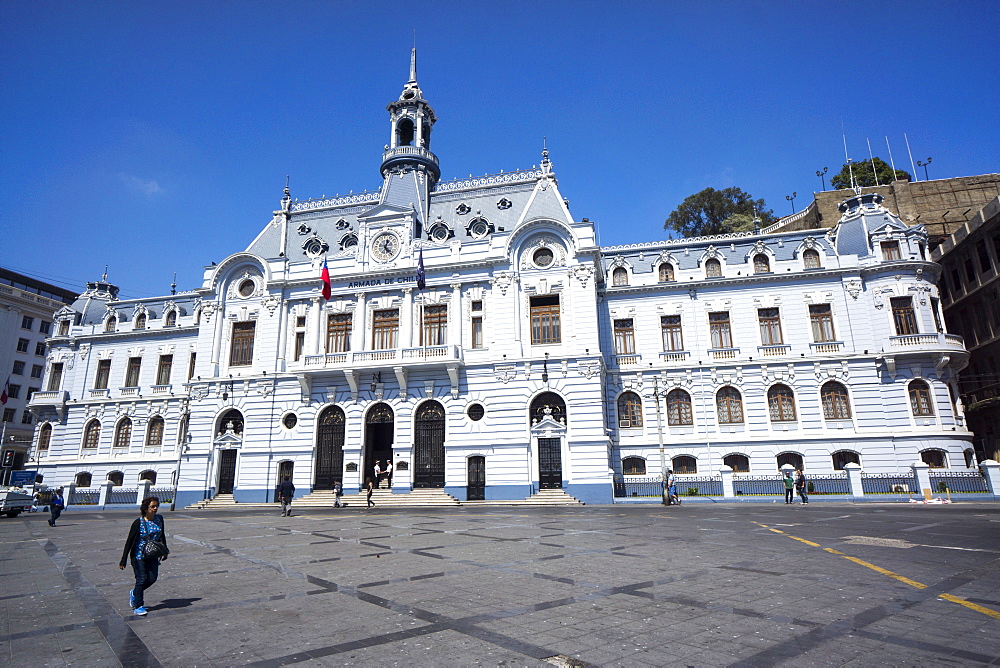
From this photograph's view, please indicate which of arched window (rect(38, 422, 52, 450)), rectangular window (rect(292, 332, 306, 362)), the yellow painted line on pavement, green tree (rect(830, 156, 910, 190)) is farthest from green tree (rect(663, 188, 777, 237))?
arched window (rect(38, 422, 52, 450))

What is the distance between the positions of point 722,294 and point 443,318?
62.0 feet

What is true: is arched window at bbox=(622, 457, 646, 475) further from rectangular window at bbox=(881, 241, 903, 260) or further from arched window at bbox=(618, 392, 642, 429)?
rectangular window at bbox=(881, 241, 903, 260)

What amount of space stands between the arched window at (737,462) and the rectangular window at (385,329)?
Result: 74.8ft

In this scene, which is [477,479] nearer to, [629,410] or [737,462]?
[629,410]

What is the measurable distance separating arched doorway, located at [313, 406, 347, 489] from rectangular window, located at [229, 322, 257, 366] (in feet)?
25.0

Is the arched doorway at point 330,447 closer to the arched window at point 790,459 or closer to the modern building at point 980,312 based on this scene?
the arched window at point 790,459

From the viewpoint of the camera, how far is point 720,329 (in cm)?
3850

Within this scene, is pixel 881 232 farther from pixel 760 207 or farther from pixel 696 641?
pixel 696 641

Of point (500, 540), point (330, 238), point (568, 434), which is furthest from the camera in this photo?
point (330, 238)

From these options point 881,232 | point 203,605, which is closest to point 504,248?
point 881,232

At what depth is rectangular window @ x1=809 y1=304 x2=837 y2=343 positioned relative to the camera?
36750mm

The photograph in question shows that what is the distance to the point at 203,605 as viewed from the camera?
9086 mm

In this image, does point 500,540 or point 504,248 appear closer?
point 500,540

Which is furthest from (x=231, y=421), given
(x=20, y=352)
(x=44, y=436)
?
(x=20, y=352)
